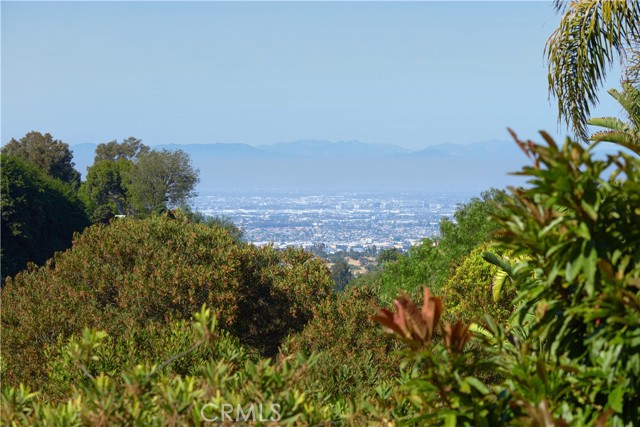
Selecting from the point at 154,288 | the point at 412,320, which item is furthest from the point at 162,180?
the point at 412,320

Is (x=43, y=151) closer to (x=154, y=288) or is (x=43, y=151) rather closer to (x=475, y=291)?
(x=475, y=291)

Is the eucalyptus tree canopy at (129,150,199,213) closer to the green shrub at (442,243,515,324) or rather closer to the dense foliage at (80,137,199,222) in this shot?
the dense foliage at (80,137,199,222)

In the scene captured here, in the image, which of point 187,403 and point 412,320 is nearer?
point 412,320

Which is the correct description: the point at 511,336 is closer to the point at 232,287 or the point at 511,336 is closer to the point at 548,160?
the point at 548,160

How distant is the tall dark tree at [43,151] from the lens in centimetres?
8731

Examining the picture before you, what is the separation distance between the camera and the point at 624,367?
3902 mm

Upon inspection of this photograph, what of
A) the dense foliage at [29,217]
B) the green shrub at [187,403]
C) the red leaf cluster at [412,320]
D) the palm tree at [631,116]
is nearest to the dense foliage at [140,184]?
the dense foliage at [29,217]

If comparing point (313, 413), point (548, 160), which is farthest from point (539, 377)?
point (313, 413)
